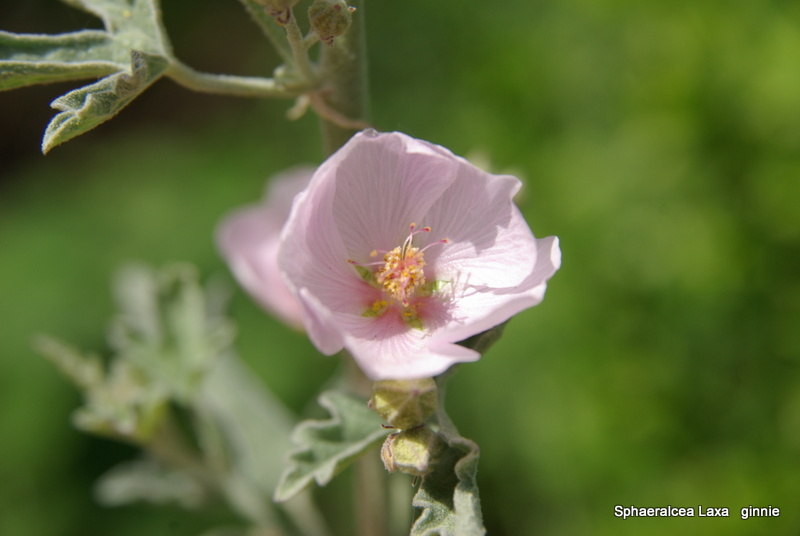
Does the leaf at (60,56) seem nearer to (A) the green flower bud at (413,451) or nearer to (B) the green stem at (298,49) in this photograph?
(B) the green stem at (298,49)

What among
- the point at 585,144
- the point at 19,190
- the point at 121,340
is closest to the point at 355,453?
the point at 121,340

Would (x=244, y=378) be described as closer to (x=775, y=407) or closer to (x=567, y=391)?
(x=567, y=391)

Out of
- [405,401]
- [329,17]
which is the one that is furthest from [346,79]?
[405,401]

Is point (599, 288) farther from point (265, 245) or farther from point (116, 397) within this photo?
point (116, 397)

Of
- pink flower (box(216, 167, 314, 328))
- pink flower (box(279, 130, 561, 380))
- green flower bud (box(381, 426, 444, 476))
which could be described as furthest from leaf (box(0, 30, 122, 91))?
green flower bud (box(381, 426, 444, 476))

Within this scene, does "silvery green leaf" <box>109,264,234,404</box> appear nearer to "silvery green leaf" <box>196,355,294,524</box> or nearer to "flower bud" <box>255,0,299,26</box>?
"silvery green leaf" <box>196,355,294,524</box>

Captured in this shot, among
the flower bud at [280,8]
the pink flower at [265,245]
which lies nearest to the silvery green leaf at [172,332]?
the pink flower at [265,245]
